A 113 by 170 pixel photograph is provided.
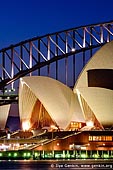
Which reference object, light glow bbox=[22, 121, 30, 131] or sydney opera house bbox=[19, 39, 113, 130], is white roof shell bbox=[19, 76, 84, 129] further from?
light glow bbox=[22, 121, 30, 131]

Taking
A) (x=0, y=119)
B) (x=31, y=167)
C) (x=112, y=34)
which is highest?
(x=112, y=34)

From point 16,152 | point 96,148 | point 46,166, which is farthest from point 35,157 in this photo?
point 46,166

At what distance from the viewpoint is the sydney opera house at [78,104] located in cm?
10001

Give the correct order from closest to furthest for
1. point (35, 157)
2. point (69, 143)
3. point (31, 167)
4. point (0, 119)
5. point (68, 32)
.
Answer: point (31, 167), point (35, 157), point (69, 143), point (68, 32), point (0, 119)

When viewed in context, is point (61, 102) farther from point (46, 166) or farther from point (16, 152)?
point (46, 166)

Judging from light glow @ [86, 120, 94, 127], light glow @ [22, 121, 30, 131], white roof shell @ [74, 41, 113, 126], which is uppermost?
white roof shell @ [74, 41, 113, 126]

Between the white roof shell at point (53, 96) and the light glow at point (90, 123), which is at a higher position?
the white roof shell at point (53, 96)

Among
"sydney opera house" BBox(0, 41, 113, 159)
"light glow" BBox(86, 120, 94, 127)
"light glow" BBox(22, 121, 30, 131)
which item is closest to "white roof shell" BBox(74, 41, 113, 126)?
"sydney opera house" BBox(0, 41, 113, 159)

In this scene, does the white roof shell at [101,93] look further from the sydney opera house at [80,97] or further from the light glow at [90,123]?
the light glow at [90,123]

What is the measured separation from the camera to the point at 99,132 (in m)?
98.9

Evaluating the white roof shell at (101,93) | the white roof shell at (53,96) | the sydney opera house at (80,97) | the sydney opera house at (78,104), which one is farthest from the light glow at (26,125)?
the white roof shell at (101,93)

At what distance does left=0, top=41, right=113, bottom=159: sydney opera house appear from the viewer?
100006 mm

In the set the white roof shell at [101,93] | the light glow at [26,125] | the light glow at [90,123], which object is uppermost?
the white roof shell at [101,93]

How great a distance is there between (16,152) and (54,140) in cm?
588
